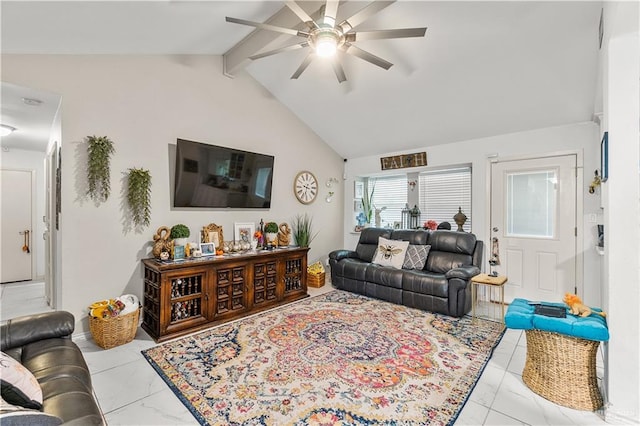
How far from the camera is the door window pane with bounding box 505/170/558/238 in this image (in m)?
3.98

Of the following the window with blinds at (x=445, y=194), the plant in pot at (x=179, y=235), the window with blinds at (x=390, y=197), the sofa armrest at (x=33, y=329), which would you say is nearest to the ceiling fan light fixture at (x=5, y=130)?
the plant in pot at (x=179, y=235)

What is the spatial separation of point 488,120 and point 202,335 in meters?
4.39

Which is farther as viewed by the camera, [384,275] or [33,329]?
[384,275]

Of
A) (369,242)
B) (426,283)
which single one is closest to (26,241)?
(369,242)

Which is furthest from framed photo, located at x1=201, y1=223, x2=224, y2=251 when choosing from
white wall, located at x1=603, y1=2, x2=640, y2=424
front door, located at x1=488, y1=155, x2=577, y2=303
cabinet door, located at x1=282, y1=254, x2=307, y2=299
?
front door, located at x1=488, y1=155, x2=577, y2=303

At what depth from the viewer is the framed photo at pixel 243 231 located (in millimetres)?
4176

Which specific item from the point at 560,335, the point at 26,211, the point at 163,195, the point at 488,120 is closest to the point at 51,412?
the point at 163,195

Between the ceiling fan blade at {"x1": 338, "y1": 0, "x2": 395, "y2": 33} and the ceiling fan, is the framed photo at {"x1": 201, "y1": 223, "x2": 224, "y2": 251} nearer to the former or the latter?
the ceiling fan

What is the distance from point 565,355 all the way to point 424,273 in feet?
6.78

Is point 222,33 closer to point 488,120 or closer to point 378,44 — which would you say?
point 378,44

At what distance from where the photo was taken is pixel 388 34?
2.37 meters

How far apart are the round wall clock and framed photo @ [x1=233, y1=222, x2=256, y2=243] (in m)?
1.09

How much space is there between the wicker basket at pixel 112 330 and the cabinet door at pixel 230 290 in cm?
83

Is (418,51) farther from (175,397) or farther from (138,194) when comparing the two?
(175,397)
